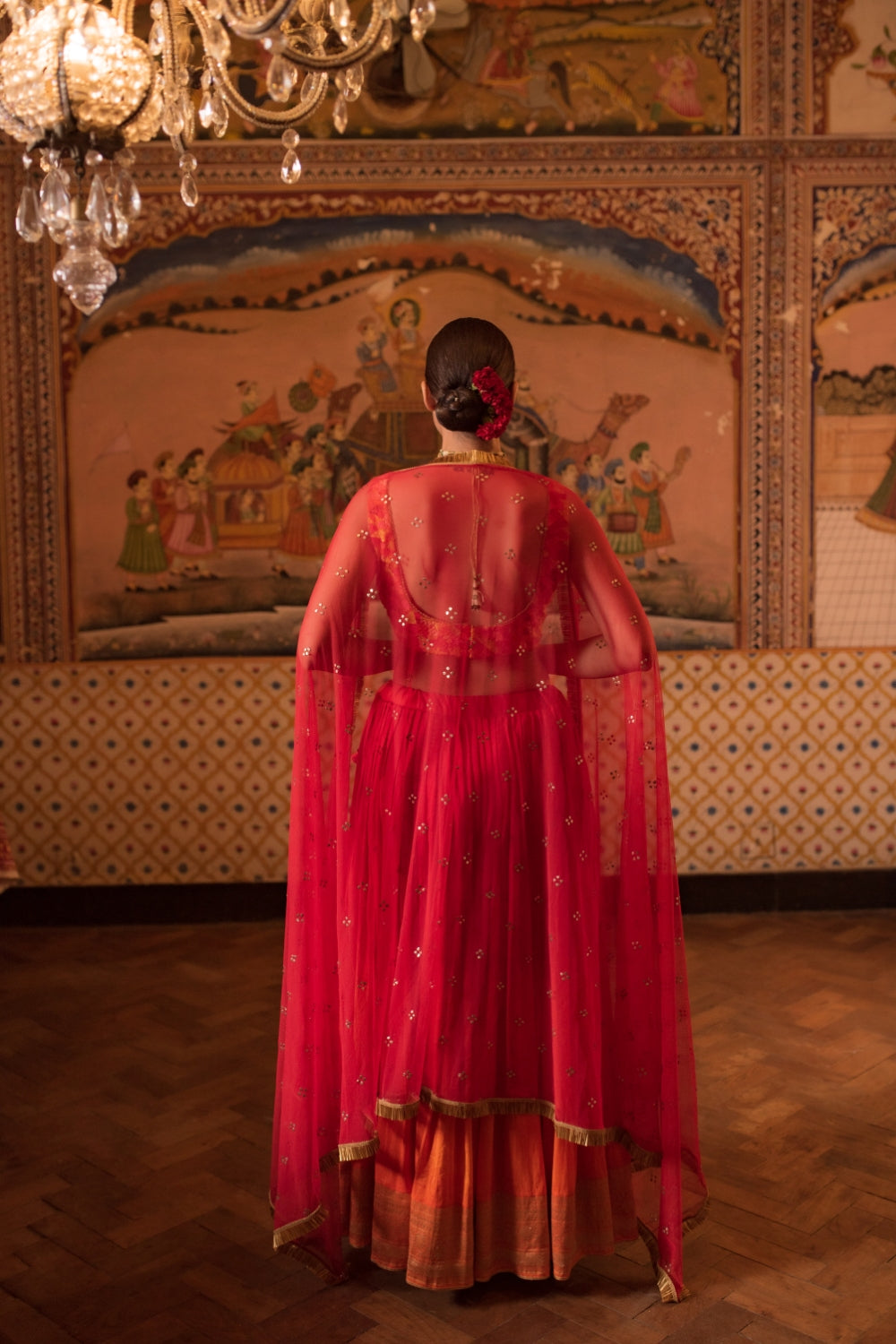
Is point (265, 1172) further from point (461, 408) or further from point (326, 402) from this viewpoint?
point (326, 402)

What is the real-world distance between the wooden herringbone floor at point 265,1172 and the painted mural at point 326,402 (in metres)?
1.43

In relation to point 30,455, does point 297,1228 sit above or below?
below

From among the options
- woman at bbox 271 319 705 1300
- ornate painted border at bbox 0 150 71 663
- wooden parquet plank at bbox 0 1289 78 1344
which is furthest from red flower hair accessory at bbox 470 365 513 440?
ornate painted border at bbox 0 150 71 663

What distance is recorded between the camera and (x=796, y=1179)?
Result: 289 cm

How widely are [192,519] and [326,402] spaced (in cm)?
68

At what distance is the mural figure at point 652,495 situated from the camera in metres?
4.85

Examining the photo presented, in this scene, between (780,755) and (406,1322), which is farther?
(780,755)

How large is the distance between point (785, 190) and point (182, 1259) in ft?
13.6

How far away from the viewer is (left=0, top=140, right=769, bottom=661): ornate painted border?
471cm

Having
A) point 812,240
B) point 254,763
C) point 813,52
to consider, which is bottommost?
point 254,763

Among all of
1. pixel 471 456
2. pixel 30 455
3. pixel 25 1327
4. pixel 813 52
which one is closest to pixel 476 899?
pixel 471 456

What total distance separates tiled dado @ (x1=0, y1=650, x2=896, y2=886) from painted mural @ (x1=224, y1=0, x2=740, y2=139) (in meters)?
2.07

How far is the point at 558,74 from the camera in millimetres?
4695

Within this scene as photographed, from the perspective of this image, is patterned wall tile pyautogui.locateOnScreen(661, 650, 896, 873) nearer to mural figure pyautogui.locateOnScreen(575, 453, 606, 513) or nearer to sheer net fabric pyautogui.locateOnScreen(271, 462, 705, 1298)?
mural figure pyautogui.locateOnScreen(575, 453, 606, 513)
